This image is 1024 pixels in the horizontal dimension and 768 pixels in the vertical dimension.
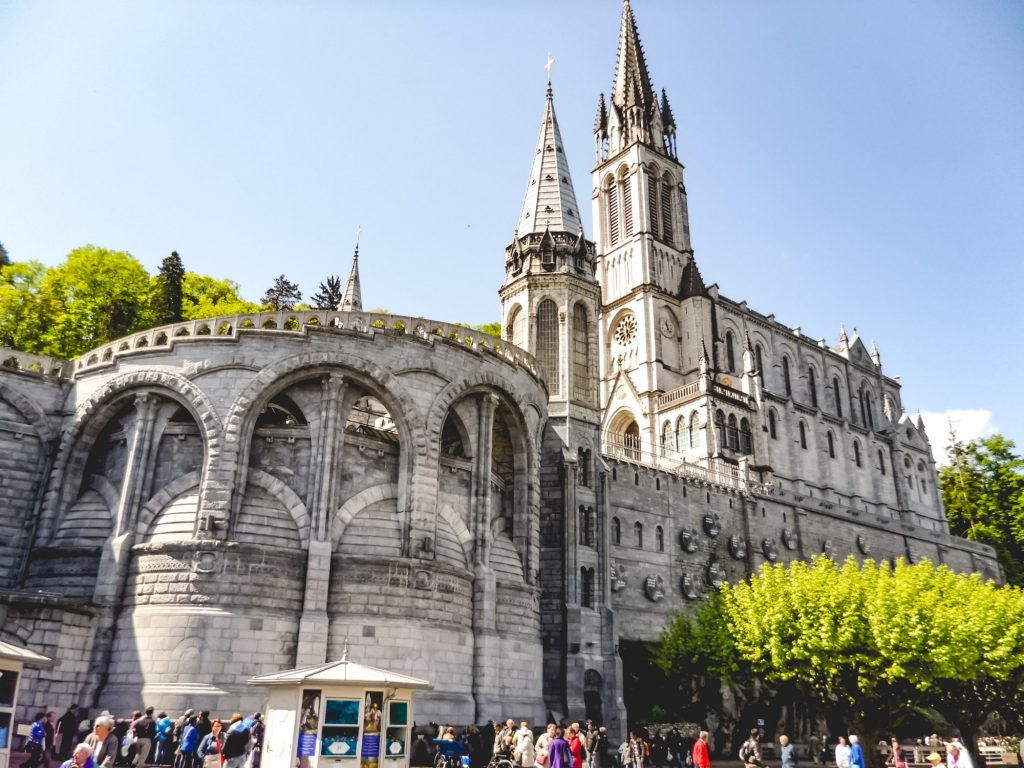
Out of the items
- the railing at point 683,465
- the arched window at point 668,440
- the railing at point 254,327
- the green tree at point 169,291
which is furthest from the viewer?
the arched window at point 668,440

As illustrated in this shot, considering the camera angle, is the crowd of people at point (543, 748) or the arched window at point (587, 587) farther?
the arched window at point (587, 587)

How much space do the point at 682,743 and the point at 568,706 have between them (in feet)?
17.6

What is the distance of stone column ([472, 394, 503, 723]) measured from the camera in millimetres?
26484

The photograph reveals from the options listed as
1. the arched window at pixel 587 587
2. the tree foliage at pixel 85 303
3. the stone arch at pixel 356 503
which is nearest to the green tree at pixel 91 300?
the tree foliage at pixel 85 303

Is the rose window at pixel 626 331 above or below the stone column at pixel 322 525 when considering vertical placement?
above

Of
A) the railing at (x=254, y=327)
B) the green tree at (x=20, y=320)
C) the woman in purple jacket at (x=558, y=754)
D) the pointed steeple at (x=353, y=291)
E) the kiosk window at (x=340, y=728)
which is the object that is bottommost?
the woman in purple jacket at (x=558, y=754)

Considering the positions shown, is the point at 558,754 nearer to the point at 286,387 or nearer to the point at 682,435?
the point at 286,387

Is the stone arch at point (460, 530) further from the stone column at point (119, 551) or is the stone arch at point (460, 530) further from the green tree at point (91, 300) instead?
the green tree at point (91, 300)

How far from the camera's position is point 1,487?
2639 centimetres

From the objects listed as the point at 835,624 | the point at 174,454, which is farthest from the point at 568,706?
the point at 174,454

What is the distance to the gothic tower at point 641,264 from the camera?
59.6 meters

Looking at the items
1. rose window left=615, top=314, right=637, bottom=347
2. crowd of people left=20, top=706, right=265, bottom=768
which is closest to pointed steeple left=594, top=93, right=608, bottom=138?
rose window left=615, top=314, right=637, bottom=347

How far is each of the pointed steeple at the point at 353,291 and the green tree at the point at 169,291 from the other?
10037 millimetres

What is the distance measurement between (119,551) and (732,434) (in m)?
38.7
